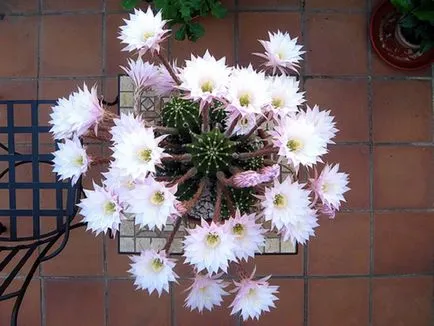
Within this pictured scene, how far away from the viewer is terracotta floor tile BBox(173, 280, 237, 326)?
1.99 metres

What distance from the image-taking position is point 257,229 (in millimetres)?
1088

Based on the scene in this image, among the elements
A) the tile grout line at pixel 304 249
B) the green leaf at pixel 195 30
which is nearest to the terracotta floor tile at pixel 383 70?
the tile grout line at pixel 304 249

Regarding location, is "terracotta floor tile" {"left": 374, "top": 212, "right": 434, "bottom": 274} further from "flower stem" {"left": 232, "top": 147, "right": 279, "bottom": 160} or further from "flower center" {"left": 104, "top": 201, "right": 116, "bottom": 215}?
"flower center" {"left": 104, "top": 201, "right": 116, "bottom": 215}

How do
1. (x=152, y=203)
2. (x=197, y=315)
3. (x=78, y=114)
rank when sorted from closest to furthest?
1. (x=152, y=203)
2. (x=78, y=114)
3. (x=197, y=315)

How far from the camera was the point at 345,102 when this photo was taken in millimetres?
2029

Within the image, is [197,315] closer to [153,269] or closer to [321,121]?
[153,269]

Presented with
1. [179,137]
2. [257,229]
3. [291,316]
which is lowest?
[291,316]

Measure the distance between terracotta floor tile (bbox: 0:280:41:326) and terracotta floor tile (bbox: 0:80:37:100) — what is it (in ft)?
2.18

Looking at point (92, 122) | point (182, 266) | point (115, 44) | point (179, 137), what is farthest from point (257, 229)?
point (115, 44)

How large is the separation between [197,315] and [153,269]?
0.93 meters

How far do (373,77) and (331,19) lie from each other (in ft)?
0.84

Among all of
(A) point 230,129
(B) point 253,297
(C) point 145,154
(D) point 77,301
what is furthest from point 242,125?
(D) point 77,301

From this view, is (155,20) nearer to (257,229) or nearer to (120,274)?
(257,229)

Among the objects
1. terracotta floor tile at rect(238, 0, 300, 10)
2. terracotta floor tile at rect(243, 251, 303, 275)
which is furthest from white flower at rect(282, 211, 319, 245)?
terracotta floor tile at rect(238, 0, 300, 10)
